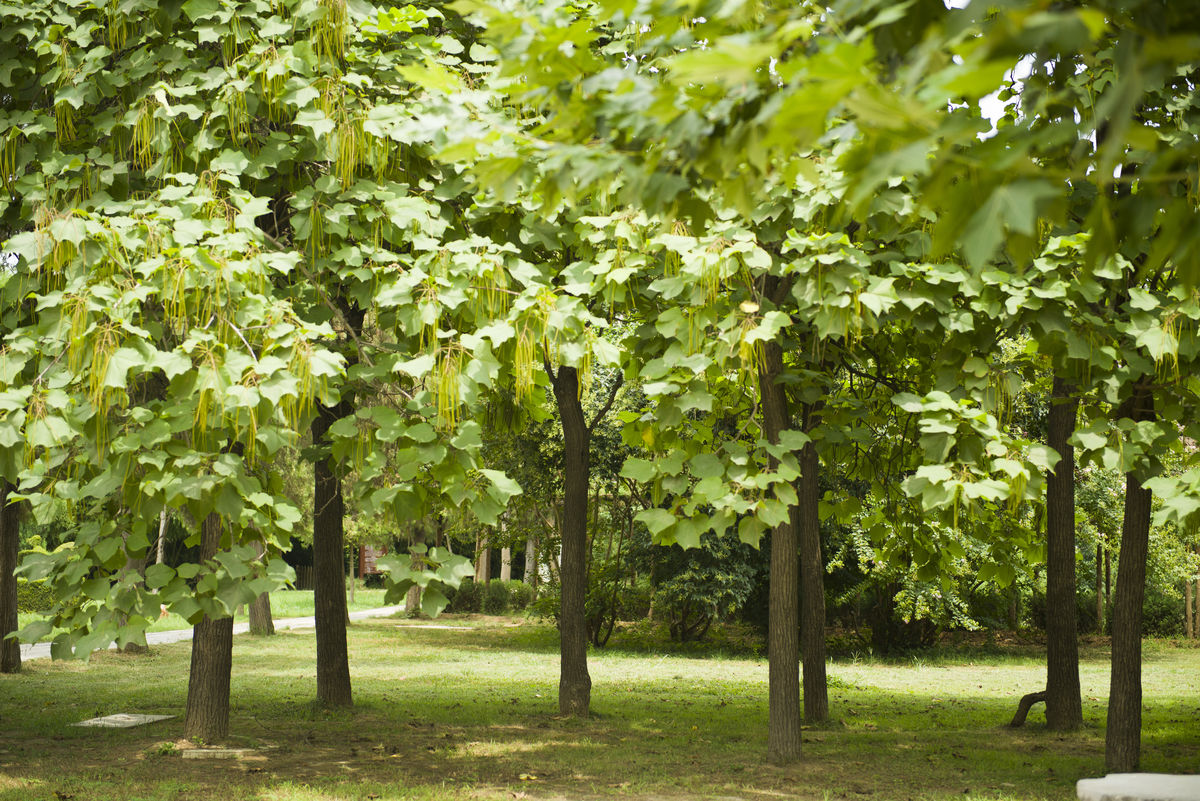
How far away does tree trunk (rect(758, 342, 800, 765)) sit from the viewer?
7.38m

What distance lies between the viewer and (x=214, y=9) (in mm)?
6258

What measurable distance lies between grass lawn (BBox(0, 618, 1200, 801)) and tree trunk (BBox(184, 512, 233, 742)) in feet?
0.84

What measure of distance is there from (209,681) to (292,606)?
25.9 metres

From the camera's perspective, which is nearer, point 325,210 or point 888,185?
point 888,185

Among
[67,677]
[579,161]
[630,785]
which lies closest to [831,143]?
[579,161]

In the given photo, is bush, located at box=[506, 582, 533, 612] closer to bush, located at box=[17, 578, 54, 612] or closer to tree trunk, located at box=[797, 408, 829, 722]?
bush, located at box=[17, 578, 54, 612]

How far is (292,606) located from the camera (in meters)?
32.6

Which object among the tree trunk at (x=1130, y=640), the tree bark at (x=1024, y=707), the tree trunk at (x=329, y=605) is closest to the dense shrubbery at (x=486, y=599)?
the tree trunk at (x=329, y=605)

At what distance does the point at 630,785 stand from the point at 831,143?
14.8 feet

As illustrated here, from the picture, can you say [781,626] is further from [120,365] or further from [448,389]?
[120,365]

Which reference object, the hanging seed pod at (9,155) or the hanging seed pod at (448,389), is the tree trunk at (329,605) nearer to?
the hanging seed pod at (9,155)

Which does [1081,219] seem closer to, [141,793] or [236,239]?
[236,239]

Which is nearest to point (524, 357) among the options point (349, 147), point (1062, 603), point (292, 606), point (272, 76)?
point (349, 147)

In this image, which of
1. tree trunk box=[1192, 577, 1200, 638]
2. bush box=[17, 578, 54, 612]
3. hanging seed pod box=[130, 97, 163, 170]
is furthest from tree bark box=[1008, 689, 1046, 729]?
bush box=[17, 578, 54, 612]
